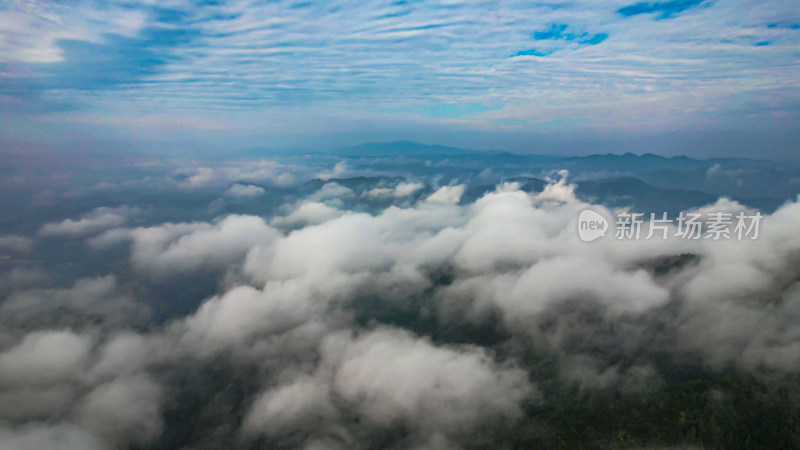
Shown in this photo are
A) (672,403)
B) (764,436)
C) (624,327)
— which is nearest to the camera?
(764,436)

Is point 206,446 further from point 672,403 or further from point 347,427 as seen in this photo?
point 672,403

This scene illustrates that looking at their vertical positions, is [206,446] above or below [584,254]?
below

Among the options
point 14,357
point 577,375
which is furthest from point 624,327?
point 14,357

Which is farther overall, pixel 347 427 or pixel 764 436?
Result: pixel 347 427

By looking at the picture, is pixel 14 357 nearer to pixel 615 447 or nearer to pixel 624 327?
pixel 615 447

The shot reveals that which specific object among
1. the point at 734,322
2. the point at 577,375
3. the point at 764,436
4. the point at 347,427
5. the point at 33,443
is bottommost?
the point at 347,427

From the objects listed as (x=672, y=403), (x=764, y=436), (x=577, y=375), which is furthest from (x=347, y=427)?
(x=764, y=436)

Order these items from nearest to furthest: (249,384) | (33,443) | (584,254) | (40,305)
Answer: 1. (33,443)
2. (249,384)
3. (584,254)
4. (40,305)
